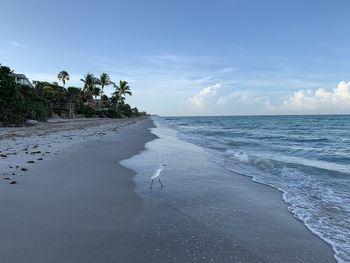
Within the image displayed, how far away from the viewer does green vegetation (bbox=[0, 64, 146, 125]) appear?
28.9m

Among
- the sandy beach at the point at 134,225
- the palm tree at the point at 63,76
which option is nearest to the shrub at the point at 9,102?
the sandy beach at the point at 134,225

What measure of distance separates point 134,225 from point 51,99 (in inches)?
2496

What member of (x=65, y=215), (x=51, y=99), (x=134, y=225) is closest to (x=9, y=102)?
(x=65, y=215)

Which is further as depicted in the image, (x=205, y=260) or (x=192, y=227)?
(x=192, y=227)

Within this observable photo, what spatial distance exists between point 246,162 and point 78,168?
7.78 m

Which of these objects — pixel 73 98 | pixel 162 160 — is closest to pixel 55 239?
→ pixel 162 160

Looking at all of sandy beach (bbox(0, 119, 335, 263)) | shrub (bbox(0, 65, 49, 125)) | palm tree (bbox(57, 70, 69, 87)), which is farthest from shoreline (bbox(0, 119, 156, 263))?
palm tree (bbox(57, 70, 69, 87))

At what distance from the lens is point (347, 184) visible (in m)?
9.95

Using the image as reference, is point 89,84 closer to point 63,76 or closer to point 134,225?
point 63,76

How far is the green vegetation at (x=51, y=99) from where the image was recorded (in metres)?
28.9

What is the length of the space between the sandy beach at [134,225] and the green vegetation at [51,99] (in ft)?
77.0

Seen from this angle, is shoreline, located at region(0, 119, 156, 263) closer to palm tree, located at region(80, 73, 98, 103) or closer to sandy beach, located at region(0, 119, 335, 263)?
sandy beach, located at region(0, 119, 335, 263)

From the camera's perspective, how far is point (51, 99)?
6341 cm

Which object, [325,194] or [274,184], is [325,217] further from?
[274,184]
